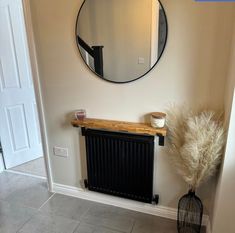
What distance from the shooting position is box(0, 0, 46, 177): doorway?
2584 millimetres

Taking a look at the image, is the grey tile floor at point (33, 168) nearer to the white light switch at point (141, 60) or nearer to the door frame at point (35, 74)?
the door frame at point (35, 74)

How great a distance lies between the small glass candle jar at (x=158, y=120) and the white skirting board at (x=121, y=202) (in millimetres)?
812

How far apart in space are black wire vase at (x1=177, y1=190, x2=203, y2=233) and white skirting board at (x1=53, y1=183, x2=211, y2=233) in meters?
0.13

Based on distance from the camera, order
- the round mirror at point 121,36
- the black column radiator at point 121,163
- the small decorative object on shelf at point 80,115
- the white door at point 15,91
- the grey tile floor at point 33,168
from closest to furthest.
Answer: the round mirror at point 121,36 < the black column radiator at point 121,163 < the small decorative object on shelf at point 80,115 < the white door at point 15,91 < the grey tile floor at point 33,168

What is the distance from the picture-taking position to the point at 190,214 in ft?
5.75

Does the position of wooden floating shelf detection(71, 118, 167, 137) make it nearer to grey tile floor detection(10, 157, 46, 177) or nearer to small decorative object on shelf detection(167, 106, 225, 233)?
small decorative object on shelf detection(167, 106, 225, 233)

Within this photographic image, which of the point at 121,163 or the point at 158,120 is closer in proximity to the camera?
the point at 158,120

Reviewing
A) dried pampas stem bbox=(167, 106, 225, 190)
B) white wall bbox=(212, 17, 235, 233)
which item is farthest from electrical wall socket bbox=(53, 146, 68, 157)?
white wall bbox=(212, 17, 235, 233)

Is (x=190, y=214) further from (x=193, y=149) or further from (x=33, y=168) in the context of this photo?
(x=33, y=168)

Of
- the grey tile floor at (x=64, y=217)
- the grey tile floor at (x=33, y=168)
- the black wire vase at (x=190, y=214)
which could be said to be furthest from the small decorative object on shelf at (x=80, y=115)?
the grey tile floor at (x=33, y=168)

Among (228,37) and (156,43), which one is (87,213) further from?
(228,37)

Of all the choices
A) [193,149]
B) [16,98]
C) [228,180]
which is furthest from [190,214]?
[16,98]

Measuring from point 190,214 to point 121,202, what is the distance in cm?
66

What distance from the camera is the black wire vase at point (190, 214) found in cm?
171
